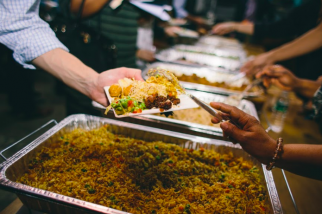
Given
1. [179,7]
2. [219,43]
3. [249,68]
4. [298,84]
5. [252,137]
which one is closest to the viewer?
[252,137]

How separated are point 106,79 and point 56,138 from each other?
790mm

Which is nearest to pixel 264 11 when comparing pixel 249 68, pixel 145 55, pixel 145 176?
pixel 249 68

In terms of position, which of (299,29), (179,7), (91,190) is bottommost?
(91,190)

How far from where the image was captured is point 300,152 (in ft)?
4.28

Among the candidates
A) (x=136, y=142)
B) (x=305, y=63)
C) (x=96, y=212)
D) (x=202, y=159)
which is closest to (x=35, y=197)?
(x=96, y=212)

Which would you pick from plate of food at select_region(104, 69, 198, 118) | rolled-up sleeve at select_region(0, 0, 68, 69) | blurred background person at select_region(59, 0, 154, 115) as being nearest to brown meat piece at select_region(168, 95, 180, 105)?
plate of food at select_region(104, 69, 198, 118)

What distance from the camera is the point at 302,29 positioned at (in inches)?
179

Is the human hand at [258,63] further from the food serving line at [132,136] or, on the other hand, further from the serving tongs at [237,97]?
the serving tongs at [237,97]

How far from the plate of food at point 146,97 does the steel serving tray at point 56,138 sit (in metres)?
0.57

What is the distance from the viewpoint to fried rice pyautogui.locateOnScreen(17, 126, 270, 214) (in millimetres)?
1518

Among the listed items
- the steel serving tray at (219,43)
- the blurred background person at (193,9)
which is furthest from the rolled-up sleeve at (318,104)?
the blurred background person at (193,9)

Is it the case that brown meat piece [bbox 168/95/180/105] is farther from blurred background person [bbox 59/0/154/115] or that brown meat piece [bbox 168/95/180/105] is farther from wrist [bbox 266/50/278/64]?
wrist [bbox 266/50/278/64]

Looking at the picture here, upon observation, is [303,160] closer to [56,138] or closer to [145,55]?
[56,138]

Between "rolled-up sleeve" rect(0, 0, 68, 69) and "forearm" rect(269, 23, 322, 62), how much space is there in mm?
3319
